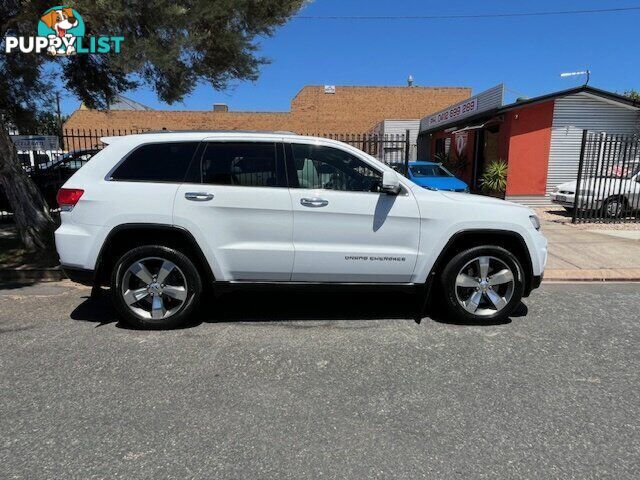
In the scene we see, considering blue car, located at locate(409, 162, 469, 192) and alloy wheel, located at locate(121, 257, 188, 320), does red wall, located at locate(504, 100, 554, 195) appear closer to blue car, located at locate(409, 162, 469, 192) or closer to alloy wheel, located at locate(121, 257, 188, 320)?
blue car, located at locate(409, 162, 469, 192)

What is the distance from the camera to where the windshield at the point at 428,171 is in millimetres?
14873

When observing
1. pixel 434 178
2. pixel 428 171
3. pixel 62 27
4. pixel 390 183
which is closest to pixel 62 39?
pixel 62 27

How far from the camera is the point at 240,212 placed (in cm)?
438

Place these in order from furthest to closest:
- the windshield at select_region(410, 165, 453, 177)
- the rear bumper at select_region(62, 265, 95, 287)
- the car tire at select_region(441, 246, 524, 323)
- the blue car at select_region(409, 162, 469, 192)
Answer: the windshield at select_region(410, 165, 453, 177) → the blue car at select_region(409, 162, 469, 192) → the car tire at select_region(441, 246, 524, 323) → the rear bumper at select_region(62, 265, 95, 287)

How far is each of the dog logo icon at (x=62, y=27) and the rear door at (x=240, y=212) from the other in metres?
3.64

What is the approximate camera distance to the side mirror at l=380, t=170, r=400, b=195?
4.34 metres

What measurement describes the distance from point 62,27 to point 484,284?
22.1ft

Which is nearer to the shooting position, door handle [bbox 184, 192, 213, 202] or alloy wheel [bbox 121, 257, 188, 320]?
door handle [bbox 184, 192, 213, 202]

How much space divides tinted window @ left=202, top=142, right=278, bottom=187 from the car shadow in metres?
1.15

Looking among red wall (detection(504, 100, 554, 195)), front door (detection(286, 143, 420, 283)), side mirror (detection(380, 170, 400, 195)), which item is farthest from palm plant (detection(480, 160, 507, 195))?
side mirror (detection(380, 170, 400, 195))

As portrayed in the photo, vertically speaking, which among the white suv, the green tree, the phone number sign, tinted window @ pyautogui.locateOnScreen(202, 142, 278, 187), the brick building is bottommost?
the white suv

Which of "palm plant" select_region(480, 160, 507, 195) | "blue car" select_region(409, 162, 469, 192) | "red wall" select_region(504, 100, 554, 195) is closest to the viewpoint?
"blue car" select_region(409, 162, 469, 192)

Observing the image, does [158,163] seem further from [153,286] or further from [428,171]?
[428,171]

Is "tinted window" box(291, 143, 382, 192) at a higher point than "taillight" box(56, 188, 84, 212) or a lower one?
higher
